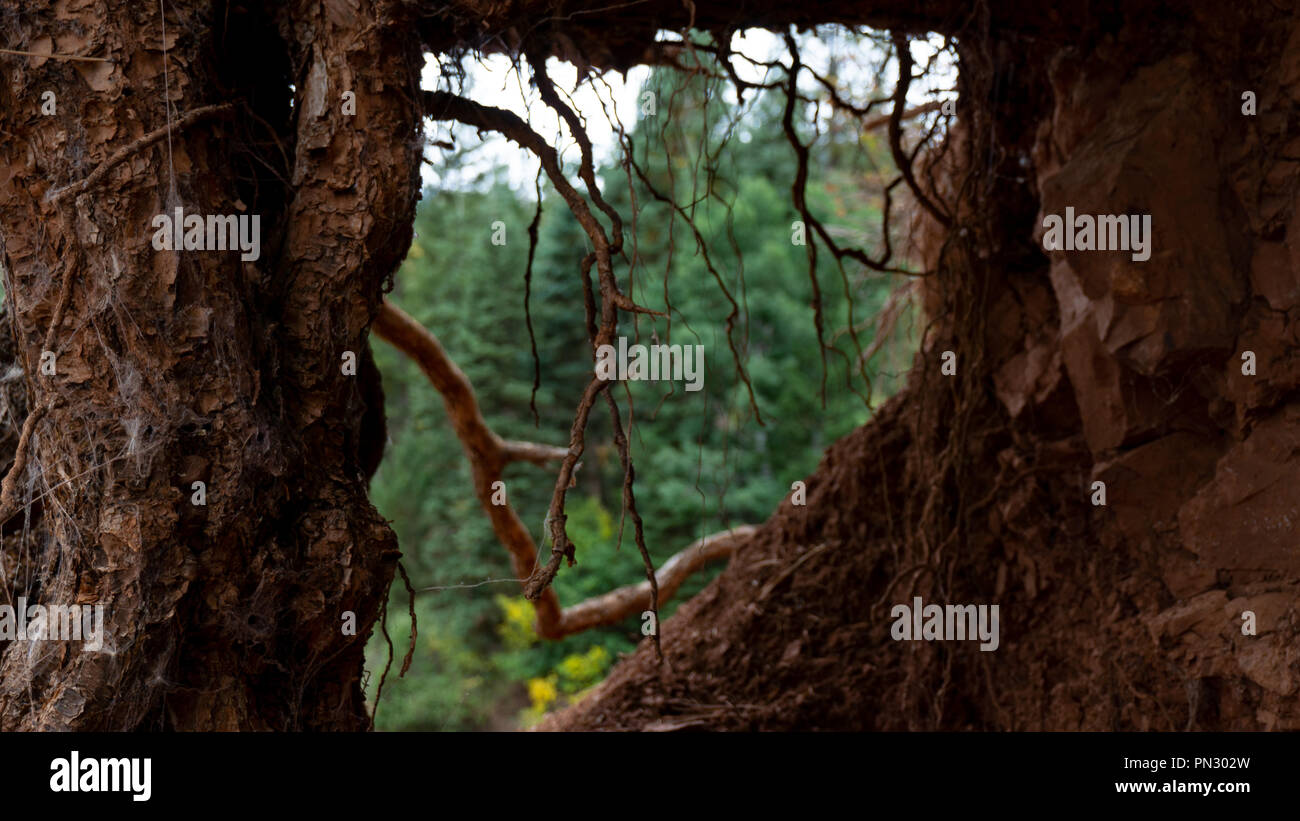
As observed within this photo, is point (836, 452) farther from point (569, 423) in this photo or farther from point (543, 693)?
point (569, 423)

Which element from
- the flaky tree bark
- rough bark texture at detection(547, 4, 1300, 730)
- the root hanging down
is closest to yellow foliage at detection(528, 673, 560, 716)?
the root hanging down

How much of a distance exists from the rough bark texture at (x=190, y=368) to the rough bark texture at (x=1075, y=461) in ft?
5.55

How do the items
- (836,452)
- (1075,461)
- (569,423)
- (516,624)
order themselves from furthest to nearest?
(569,423) < (516,624) < (836,452) < (1075,461)

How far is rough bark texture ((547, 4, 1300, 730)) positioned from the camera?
2539mm

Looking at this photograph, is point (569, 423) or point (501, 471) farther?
point (569, 423)

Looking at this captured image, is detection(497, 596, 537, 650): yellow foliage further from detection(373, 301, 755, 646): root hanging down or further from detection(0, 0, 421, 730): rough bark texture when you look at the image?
detection(0, 0, 421, 730): rough bark texture

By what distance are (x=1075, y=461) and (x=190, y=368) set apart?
2514mm

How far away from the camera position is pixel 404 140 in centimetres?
225

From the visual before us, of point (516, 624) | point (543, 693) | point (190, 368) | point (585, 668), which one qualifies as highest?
point (190, 368)

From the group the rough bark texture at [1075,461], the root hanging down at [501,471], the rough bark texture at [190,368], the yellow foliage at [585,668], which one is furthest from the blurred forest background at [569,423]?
the rough bark texture at [190,368]

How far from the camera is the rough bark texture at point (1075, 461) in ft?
8.33

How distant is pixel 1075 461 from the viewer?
3.11m

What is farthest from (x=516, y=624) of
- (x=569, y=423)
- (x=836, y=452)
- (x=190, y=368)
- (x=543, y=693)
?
(x=190, y=368)
